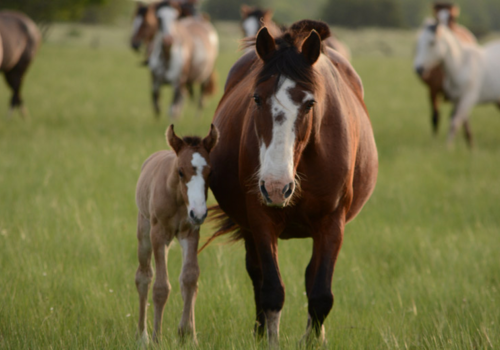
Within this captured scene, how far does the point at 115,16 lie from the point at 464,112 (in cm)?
7178

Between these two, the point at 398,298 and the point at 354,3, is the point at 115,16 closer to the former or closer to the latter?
the point at 354,3

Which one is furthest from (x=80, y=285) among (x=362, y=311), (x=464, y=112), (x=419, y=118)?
(x=419, y=118)

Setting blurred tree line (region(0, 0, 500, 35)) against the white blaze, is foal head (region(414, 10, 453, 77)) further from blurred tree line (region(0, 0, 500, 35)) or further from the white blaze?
blurred tree line (region(0, 0, 500, 35))

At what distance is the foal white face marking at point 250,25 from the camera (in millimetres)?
11500

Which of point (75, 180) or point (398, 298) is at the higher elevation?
point (398, 298)

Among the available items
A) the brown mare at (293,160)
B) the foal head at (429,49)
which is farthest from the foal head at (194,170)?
the foal head at (429,49)

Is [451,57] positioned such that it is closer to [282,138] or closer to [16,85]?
[16,85]

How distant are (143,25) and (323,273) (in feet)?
37.2

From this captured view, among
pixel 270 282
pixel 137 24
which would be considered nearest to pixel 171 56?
pixel 137 24

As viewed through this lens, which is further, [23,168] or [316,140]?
[23,168]

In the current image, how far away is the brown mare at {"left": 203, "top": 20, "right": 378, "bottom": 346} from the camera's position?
2.63 metres

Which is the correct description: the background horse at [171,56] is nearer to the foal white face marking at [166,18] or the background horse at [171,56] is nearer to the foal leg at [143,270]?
the foal white face marking at [166,18]

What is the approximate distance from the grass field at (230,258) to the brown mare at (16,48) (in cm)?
193

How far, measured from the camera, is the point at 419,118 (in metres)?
14.0
